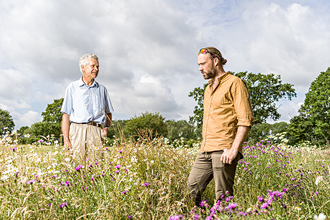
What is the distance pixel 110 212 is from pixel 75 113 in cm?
226

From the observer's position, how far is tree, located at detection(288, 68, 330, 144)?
17453 mm

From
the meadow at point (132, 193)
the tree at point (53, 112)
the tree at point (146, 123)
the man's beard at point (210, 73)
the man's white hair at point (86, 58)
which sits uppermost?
the tree at point (53, 112)

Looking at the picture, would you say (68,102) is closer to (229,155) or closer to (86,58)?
(86,58)

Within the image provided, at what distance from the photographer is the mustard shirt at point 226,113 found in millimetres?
2617

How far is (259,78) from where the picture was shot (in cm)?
2450

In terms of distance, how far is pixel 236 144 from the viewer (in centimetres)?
258

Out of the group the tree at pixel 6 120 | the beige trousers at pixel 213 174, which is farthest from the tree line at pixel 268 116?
the beige trousers at pixel 213 174

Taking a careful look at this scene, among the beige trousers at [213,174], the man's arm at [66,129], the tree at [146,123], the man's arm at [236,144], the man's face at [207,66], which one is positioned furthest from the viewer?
the tree at [146,123]

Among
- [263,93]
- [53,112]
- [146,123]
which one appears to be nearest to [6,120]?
[53,112]

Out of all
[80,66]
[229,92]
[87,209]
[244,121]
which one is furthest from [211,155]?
[80,66]

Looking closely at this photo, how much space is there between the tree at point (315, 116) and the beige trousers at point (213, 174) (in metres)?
17.3

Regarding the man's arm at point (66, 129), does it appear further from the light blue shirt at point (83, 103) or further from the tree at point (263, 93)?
the tree at point (263, 93)

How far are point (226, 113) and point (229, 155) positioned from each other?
49cm

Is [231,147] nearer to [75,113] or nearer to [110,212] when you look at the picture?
[110,212]
